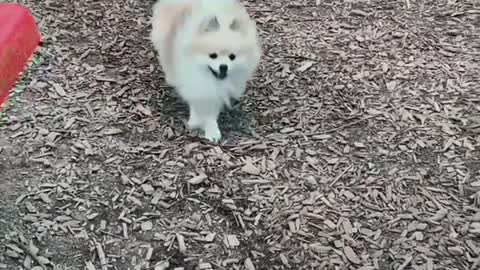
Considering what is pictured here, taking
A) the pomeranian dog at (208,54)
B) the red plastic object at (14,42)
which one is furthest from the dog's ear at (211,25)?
the red plastic object at (14,42)

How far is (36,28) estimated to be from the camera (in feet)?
11.9

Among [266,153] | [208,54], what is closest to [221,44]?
[208,54]

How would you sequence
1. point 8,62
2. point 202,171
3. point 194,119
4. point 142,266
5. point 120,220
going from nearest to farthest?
point 142,266 < point 120,220 < point 202,171 < point 194,119 < point 8,62

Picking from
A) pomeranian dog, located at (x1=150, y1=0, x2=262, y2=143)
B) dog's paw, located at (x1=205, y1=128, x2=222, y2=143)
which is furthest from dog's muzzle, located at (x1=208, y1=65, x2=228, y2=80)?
dog's paw, located at (x1=205, y1=128, x2=222, y2=143)

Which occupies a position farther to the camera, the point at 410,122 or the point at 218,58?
the point at 410,122

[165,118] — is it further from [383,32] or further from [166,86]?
[383,32]

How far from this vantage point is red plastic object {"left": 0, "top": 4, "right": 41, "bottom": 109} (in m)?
3.30

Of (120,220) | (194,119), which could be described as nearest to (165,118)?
(194,119)

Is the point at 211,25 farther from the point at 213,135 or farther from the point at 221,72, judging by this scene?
the point at 213,135

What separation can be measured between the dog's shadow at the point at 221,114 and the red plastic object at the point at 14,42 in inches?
28.1

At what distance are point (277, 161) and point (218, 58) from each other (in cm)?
53

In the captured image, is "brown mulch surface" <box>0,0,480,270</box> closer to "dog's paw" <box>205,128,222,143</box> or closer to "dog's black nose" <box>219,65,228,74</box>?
"dog's paw" <box>205,128,222,143</box>

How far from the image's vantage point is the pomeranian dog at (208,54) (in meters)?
2.79

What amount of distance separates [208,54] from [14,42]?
1170 millimetres
